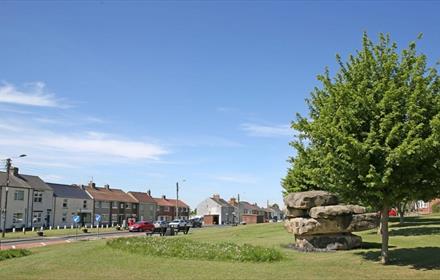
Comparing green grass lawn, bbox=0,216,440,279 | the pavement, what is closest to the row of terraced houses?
the pavement

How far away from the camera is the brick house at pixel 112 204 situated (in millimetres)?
104438

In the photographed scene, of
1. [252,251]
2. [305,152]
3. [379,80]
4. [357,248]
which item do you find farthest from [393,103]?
[357,248]

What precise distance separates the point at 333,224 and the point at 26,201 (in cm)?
6855

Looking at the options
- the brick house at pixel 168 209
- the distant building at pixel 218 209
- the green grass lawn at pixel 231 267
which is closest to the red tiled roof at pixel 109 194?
the brick house at pixel 168 209

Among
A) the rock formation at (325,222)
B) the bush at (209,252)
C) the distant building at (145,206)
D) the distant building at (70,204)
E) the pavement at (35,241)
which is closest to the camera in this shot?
the bush at (209,252)

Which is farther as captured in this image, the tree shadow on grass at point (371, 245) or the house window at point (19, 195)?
the house window at point (19, 195)

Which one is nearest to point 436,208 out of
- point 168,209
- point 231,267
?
point 231,267

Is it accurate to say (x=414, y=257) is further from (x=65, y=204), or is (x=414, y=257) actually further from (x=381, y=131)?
(x=65, y=204)

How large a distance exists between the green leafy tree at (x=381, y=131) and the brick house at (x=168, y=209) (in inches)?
4334

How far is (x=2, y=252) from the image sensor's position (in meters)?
25.7

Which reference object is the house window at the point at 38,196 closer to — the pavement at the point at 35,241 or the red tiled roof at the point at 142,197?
the red tiled roof at the point at 142,197

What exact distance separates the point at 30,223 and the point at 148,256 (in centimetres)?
6785

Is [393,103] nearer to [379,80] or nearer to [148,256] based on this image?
[379,80]

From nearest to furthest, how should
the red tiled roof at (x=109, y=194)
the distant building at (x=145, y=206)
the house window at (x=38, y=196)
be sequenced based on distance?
the house window at (x=38, y=196), the red tiled roof at (x=109, y=194), the distant building at (x=145, y=206)
